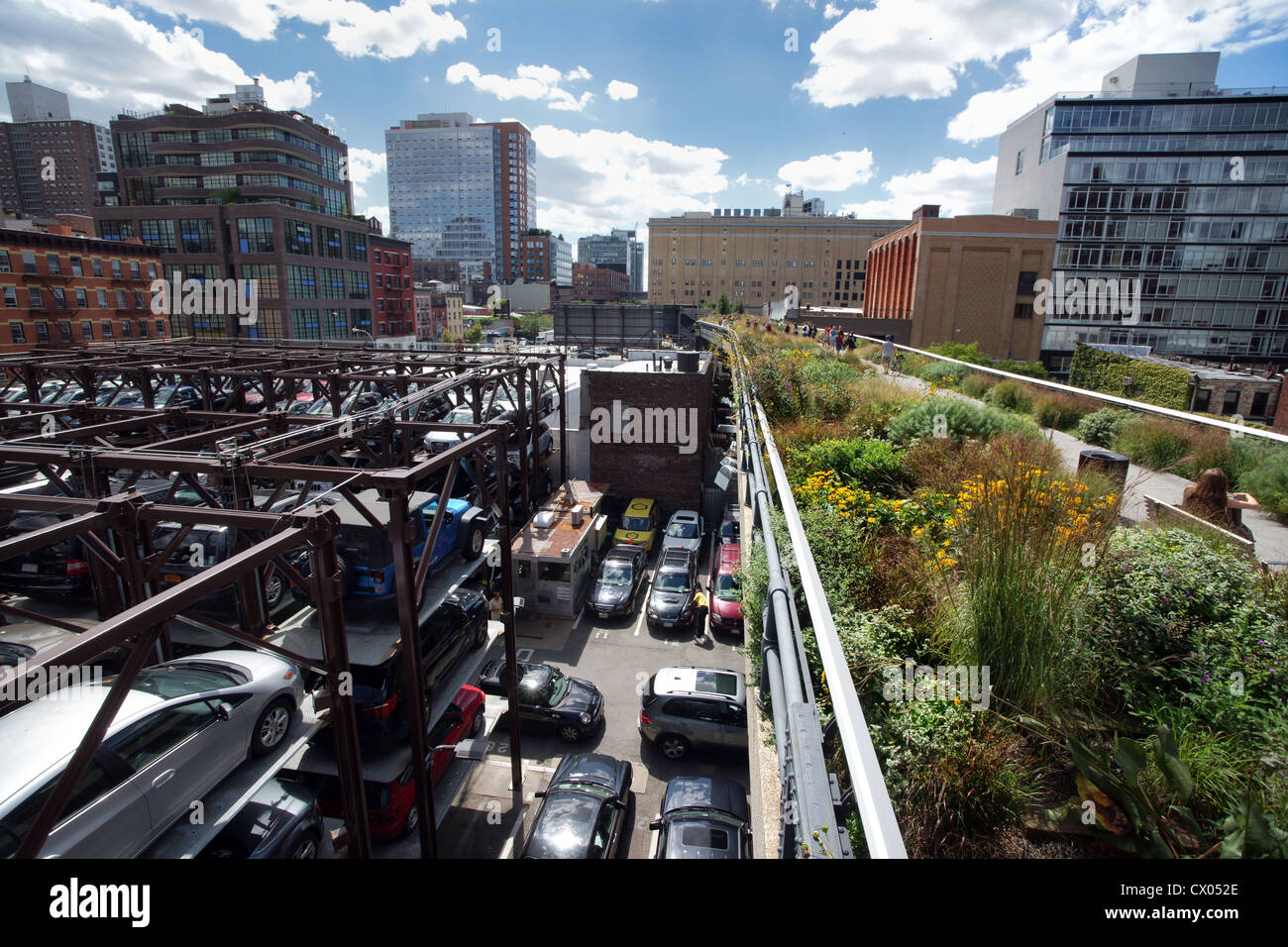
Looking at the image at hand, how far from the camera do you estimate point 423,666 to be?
25.8ft

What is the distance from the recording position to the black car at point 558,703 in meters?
11.7

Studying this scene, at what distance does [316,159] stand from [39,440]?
6632 cm

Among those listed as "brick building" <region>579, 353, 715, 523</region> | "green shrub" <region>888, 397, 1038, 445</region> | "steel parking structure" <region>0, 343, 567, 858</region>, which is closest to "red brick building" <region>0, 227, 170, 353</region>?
"brick building" <region>579, 353, 715, 523</region>

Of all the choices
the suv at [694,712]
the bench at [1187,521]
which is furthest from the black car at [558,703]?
the bench at [1187,521]

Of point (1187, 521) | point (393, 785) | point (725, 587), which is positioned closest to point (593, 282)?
point (725, 587)

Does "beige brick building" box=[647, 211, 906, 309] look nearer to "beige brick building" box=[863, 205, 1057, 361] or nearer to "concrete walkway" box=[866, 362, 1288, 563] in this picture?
"beige brick building" box=[863, 205, 1057, 361]

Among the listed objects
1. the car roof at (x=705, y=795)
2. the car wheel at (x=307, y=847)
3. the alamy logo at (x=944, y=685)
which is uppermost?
the alamy logo at (x=944, y=685)

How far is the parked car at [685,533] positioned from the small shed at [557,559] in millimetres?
2353

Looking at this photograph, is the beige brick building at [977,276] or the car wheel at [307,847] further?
the beige brick building at [977,276]

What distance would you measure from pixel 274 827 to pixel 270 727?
119 centimetres

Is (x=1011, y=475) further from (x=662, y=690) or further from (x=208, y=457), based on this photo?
(x=662, y=690)

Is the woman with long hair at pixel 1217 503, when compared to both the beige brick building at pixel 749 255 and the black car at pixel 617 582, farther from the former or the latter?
the beige brick building at pixel 749 255
